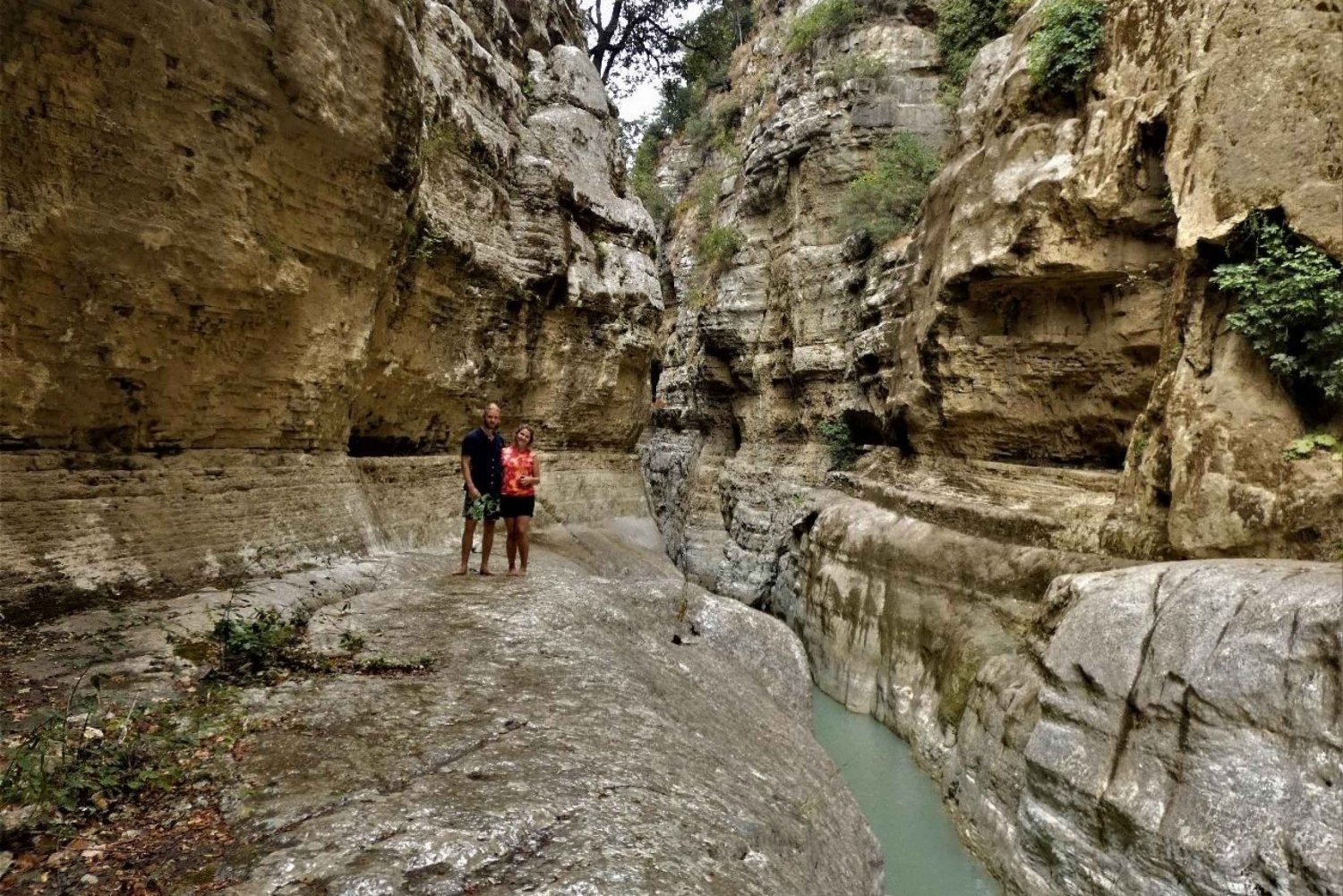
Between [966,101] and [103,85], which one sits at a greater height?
[966,101]

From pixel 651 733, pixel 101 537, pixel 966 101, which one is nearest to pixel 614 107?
pixel 966 101

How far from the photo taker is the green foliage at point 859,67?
18144mm

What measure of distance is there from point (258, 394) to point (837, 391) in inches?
532

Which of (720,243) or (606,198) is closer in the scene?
(606,198)

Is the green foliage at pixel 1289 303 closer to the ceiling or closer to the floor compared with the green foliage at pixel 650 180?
closer to the floor

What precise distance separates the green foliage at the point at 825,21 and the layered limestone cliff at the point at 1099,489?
4.05 m

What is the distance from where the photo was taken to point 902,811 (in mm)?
7879

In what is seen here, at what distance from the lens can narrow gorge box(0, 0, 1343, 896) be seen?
346 cm

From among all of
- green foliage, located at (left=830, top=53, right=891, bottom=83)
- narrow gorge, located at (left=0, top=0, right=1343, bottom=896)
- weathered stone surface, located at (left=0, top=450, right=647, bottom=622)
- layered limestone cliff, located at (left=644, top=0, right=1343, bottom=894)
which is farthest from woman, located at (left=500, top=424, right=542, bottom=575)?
green foliage, located at (left=830, top=53, right=891, bottom=83)

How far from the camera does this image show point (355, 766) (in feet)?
11.0

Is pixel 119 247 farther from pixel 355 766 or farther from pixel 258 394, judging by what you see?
pixel 355 766

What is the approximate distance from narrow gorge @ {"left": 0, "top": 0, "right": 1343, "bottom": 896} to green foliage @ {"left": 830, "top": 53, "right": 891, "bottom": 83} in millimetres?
6747

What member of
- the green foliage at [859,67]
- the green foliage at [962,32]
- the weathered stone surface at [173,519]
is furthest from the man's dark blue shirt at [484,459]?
the green foliage at [859,67]

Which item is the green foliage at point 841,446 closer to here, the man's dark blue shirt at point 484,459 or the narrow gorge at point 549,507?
the narrow gorge at point 549,507
